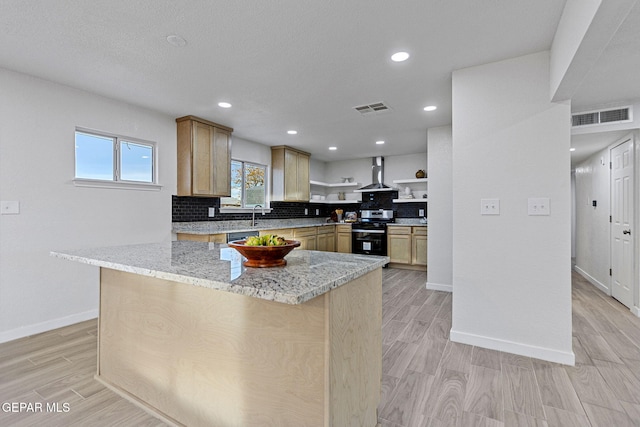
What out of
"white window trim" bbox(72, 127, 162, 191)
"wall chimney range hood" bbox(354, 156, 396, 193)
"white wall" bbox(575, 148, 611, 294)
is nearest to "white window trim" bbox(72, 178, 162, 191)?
"white window trim" bbox(72, 127, 162, 191)

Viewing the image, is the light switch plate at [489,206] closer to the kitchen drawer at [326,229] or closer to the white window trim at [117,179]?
the white window trim at [117,179]

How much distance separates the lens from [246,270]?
133cm

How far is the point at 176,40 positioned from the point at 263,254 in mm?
1844

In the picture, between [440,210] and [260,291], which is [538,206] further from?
[260,291]

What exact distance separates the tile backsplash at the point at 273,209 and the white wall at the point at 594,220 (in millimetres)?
2539

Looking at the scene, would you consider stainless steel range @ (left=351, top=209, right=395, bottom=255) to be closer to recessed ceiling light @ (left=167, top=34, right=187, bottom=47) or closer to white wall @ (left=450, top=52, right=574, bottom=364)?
white wall @ (left=450, top=52, right=574, bottom=364)

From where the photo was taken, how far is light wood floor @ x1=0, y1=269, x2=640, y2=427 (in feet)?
5.51

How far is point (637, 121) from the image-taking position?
314 cm

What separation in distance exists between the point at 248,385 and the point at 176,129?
3.64 metres

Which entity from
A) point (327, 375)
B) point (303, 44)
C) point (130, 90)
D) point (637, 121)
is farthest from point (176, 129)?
point (637, 121)

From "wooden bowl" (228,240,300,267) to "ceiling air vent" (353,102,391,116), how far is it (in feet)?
8.62

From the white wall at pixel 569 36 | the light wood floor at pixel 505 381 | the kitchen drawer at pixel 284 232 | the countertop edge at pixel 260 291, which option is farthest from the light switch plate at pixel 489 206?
the kitchen drawer at pixel 284 232

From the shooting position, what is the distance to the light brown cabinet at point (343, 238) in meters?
6.62

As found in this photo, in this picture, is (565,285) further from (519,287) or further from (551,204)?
(551,204)
